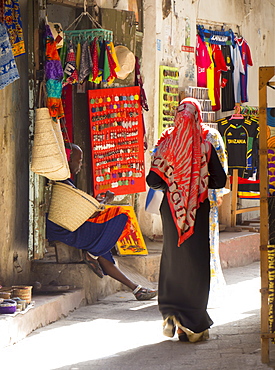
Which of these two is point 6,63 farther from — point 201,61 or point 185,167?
point 201,61

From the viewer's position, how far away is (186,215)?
19.1 ft

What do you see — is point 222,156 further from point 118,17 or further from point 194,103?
point 118,17

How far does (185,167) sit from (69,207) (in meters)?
Answer: 1.71

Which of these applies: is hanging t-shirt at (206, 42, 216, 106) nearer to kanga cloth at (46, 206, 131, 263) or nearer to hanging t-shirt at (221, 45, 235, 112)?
hanging t-shirt at (221, 45, 235, 112)

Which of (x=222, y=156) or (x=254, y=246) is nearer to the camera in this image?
(x=222, y=156)

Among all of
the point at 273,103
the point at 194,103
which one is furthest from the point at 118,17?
the point at 273,103

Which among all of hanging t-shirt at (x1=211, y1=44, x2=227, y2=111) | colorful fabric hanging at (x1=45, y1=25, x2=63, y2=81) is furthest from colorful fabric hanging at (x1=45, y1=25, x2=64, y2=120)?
hanging t-shirt at (x1=211, y1=44, x2=227, y2=111)

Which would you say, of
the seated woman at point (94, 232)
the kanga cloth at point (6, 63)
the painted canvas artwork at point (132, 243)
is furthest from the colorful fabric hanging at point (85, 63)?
the painted canvas artwork at point (132, 243)

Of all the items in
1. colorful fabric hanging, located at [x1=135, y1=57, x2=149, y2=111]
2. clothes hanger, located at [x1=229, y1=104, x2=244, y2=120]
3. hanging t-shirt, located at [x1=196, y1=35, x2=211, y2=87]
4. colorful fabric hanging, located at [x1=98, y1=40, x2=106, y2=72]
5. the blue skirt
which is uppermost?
hanging t-shirt, located at [x1=196, y1=35, x2=211, y2=87]

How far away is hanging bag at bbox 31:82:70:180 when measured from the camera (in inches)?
265

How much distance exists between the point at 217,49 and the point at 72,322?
6515mm

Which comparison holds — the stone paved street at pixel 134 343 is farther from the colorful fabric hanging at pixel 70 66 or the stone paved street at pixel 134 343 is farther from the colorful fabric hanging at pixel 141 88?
the colorful fabric hanging at pixel 141 88

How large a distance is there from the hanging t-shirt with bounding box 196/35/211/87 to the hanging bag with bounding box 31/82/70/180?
5.04 meters

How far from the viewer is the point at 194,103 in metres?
5.91
